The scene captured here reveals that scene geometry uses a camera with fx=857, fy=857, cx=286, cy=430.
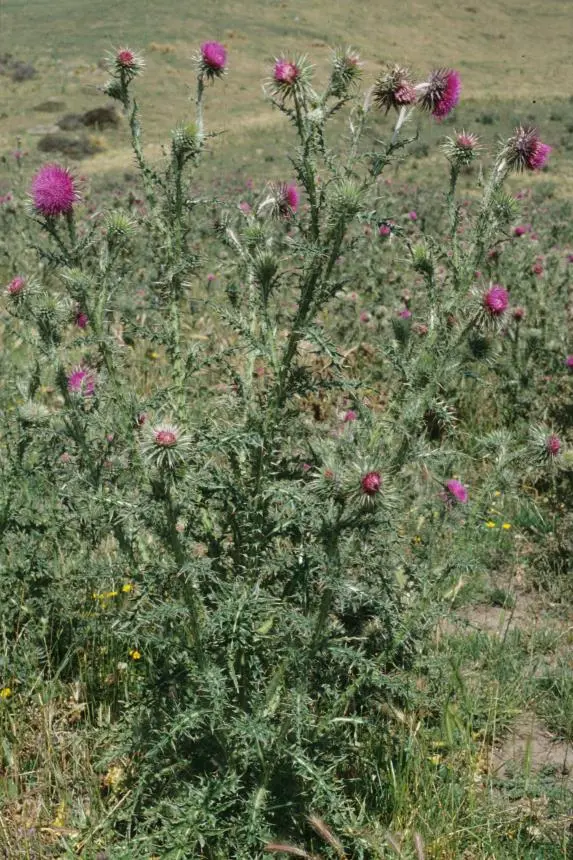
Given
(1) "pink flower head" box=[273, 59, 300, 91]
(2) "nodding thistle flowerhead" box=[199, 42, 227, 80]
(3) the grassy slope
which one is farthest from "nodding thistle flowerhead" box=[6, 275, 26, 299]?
(3) the grassy slope

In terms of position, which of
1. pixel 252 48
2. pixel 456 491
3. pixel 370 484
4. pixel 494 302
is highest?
pixel 252 48

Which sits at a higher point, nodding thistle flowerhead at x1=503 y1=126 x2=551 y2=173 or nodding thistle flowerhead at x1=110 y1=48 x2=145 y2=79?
nodding thistle flowerhead at x1=110 y1=48 x2=145 y2=79

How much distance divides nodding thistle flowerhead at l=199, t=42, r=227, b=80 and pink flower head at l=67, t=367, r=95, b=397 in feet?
3.66

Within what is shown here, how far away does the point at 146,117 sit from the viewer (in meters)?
26.5

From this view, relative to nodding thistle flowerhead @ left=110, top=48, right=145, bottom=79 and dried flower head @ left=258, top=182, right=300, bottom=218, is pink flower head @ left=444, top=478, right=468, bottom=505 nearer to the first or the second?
dried flower head @ left=258, top=182, right=300, bottom=218

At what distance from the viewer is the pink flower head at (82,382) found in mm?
3039

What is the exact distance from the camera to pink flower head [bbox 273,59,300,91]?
239cm

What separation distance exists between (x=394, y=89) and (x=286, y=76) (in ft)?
1.06

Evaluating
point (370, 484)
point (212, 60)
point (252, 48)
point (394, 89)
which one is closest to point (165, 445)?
point (370, 484)

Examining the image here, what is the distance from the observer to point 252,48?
130 ft

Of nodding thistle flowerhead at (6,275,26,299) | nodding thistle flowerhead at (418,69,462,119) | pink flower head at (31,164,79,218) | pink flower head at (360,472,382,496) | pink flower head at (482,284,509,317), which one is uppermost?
nodding thistle flowerhead at (418,69,462,119)

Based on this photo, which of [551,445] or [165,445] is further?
[551,445]

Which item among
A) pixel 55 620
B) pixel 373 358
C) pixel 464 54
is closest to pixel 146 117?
pixel 373 358

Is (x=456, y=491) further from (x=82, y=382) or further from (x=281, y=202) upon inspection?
(x=82, y=382)
